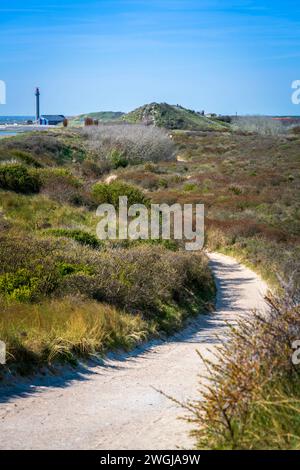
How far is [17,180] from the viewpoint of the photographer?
2986 centimetres

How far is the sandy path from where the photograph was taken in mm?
Answer: 7234

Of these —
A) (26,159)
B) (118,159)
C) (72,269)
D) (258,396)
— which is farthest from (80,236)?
(118,159)

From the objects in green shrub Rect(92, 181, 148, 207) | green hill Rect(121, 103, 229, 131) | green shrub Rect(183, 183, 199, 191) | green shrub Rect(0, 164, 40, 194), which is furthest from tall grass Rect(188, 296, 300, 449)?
green hill Rect(121, 103, 229, 131)

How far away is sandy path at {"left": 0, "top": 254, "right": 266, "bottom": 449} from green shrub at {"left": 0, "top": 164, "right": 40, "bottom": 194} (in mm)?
17873

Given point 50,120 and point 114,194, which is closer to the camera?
point 114,194

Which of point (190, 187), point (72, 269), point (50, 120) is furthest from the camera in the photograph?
point (50, 120)

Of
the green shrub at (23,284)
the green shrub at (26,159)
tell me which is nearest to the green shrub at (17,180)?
the green shrub at (26,159)

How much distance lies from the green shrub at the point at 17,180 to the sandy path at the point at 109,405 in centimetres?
1787

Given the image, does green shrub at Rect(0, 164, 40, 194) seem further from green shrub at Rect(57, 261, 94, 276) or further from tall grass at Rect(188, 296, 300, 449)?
tall grass at Rect(188, 296, 300, 449)

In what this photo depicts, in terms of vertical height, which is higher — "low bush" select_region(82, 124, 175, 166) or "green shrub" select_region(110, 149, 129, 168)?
"low bush" select_region(82, 124, 175, 166)

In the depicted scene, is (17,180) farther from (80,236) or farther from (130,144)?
(130,144)

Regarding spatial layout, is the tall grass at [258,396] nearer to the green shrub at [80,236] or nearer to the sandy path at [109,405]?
the sandy path at [109,405]

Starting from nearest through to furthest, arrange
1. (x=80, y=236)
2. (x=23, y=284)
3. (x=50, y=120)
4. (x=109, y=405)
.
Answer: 1. (x=109, y=405)
2. (x=23, y=284)
3. (x=80, y=236)
4. (x=50, y=120)

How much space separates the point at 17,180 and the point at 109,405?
22.1 m
